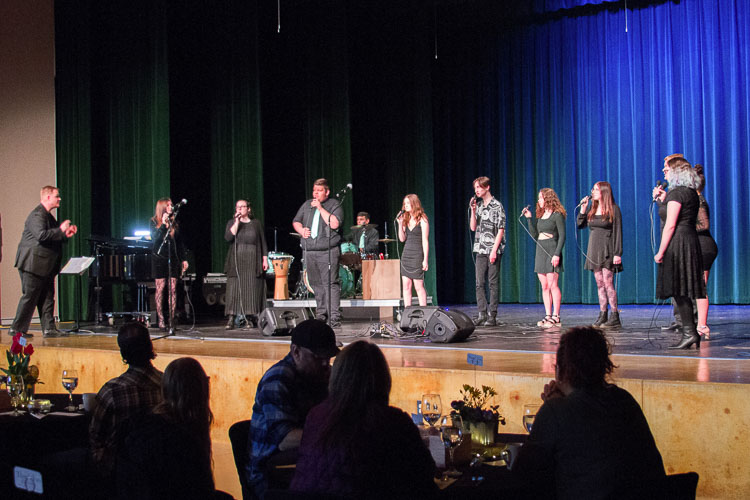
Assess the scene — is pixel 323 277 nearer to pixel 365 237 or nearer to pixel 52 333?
pixel 52 333

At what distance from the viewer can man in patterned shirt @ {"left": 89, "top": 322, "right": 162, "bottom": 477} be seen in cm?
317

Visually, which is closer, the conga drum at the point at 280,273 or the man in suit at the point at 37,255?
the man in suit at the point at 37,255

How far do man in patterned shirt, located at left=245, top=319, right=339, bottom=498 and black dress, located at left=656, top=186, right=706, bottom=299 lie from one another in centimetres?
347

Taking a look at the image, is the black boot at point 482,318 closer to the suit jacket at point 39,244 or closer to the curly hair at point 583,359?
the suit jacket at point 39,244

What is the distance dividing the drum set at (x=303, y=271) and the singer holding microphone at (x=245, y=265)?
4.28 ft

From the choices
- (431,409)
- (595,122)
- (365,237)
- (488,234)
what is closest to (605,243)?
(488,234)

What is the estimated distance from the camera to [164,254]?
8508mm

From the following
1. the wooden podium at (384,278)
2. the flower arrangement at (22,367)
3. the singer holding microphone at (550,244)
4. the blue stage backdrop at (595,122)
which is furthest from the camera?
the blue stage backdrop at (595,122)

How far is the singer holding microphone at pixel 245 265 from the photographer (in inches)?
356

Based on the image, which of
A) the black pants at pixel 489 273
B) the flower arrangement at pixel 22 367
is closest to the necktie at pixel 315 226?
the black pants at pixel 489 273

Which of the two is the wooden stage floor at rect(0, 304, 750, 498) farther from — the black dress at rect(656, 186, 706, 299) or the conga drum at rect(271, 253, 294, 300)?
the conga drum at rect(271, 253, 294, 300)

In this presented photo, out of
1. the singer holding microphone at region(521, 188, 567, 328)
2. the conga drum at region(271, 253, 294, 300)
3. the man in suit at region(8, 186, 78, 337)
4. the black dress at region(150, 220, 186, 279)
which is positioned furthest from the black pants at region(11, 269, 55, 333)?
the singer holding microphone at region(521, 188, 567, 328)

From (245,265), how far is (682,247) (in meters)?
5.39

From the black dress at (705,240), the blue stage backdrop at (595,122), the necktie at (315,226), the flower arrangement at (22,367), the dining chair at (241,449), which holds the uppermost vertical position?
the blue stage backdrop at (595,122)
